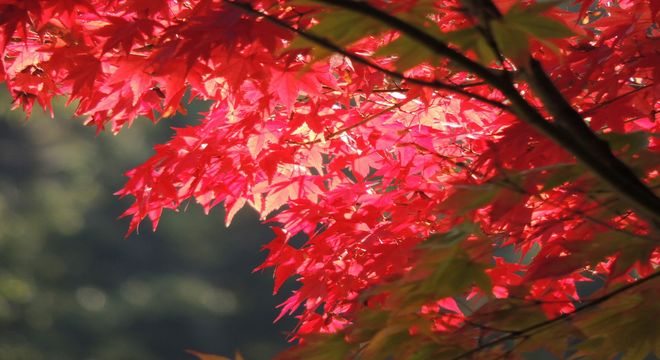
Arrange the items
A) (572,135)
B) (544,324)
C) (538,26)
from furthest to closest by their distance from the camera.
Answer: (544,324), (572,135), (538,26)

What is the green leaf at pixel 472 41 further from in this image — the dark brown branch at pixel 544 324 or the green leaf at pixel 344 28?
the dark brown branch at pixel 544 324

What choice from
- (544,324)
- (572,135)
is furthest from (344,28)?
(544,324)

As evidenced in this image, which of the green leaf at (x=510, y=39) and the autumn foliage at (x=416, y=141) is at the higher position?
the green leaf at (x=510, y=39)

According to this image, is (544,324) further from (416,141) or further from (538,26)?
(416,141)

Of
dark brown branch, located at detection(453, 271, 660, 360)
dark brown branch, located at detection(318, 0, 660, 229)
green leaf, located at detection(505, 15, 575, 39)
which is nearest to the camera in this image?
green leaf, located at detection(505, 15, 575, 39)

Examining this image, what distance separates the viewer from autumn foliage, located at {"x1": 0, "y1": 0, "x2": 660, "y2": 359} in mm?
842

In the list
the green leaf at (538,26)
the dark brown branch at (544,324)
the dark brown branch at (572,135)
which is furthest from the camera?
the dark brown branch at (544,324)

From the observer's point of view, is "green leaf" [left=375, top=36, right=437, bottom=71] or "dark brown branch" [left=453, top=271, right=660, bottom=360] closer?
"green leaf" [left=375, top=36, right=437, bottom=71]

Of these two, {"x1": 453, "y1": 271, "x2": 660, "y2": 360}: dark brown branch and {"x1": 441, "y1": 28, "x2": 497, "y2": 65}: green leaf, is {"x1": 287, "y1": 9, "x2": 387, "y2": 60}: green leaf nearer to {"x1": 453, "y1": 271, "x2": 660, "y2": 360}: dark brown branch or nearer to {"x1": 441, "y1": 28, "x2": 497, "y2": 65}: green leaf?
{"x1": 441, "y1": 28, "x2": 497, "y2": 65}: green leaf

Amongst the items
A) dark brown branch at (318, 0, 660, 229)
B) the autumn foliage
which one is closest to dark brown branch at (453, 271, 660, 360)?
the autumn foliage

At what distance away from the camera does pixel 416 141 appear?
2057 millimetres

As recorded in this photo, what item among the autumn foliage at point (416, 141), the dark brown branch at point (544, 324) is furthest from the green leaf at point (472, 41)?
the dark brown branch at point (544, 324)

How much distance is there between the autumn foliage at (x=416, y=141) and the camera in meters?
0.84

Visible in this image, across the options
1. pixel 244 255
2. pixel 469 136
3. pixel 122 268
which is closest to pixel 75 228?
pixel 122 268
